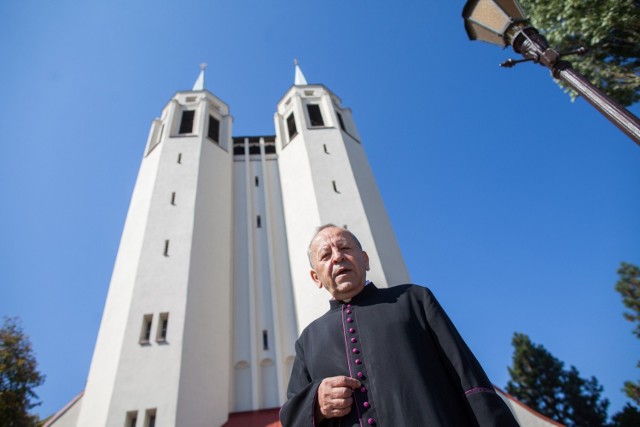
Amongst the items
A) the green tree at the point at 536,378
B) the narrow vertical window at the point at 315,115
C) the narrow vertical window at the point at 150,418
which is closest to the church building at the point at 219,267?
the narrow vertical window at the point at 150,418

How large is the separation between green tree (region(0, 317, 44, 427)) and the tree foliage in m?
34.5

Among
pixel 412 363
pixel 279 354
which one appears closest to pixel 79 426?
pixel 279 354

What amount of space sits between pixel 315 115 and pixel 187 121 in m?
7.25

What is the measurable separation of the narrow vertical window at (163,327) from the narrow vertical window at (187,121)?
1122 cm

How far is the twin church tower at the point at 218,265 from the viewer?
10.2 metres

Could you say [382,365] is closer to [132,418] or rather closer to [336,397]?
[336,397]

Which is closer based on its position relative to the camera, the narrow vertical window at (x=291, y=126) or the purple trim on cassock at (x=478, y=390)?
the purple trim on cassock at (x=478, y=390)

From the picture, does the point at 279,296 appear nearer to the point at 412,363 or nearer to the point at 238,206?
the point at 238,206

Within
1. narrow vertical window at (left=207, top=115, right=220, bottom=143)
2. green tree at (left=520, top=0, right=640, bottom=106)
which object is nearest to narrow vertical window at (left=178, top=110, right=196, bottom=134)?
narrow vertical window at (left=207, top=115, right=220, bottom=143)

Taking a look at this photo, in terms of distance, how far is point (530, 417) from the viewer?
37.3 ft

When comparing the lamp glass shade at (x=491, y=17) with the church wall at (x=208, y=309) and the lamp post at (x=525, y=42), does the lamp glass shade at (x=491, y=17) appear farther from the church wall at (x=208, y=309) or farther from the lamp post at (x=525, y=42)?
the church wall at (x=208, y=309)

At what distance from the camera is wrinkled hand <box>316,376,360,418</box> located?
6.35 ft

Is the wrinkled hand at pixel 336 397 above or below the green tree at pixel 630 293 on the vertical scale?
below

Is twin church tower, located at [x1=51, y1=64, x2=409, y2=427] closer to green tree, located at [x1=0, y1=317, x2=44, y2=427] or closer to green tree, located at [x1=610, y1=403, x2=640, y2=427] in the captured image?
green tree, located at [x1=0, y1=317, x2=44, y2=427]
